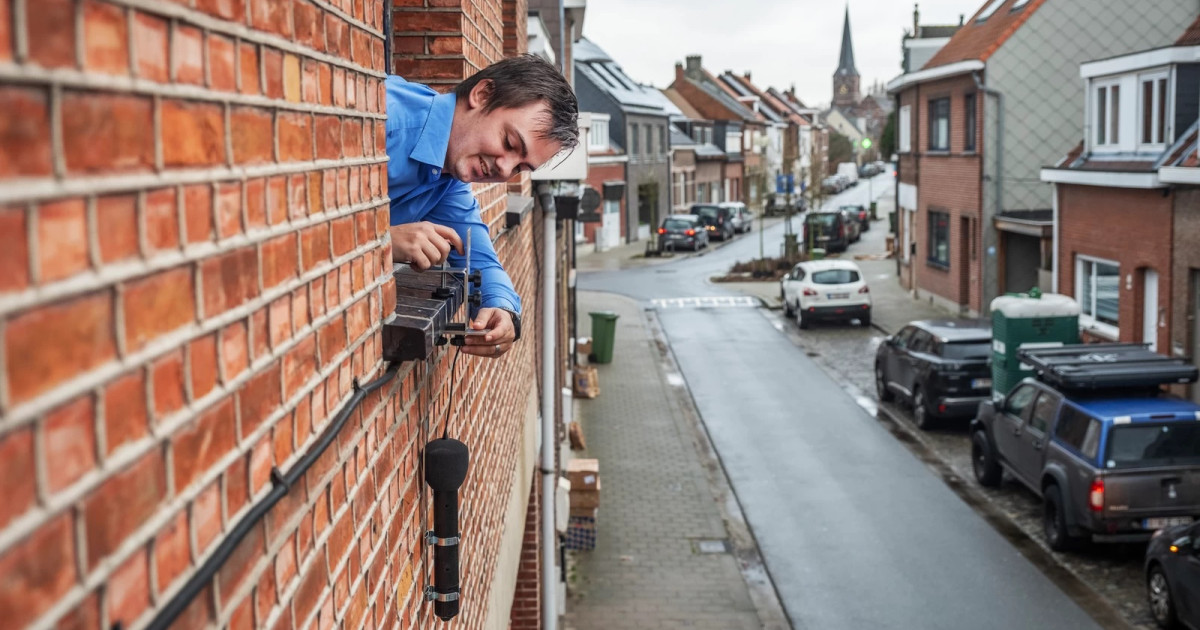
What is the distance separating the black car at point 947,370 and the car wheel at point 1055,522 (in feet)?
16.2

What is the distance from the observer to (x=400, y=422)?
2.87 m

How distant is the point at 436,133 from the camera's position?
3125 mm

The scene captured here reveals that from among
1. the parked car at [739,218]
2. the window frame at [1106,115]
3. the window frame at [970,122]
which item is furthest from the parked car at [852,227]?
the window frame at [1106,115]

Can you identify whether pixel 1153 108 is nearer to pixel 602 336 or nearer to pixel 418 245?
pixel 602 336

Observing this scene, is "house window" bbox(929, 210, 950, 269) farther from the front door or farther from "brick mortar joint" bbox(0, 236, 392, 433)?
"brick mortar joint" bbox(0, 236, 392, 433)

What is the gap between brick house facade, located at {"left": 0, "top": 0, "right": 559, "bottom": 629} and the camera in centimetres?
103

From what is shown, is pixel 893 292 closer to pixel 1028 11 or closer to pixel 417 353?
pixel 1028 11

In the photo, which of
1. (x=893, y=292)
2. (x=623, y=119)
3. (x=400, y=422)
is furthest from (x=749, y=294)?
(x=400, y=422)

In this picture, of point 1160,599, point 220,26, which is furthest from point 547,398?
point 220,26

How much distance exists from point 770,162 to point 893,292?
50.2 m

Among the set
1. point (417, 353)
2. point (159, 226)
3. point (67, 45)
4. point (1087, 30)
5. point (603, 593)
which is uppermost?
point (1087, 30)

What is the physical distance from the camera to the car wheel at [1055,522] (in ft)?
42.4

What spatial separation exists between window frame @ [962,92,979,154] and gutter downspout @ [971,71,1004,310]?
2.04ft

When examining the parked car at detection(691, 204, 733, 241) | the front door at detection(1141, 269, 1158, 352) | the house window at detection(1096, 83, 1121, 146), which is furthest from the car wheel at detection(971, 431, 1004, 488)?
the parked car at detection(691, 204, 733, 241)
